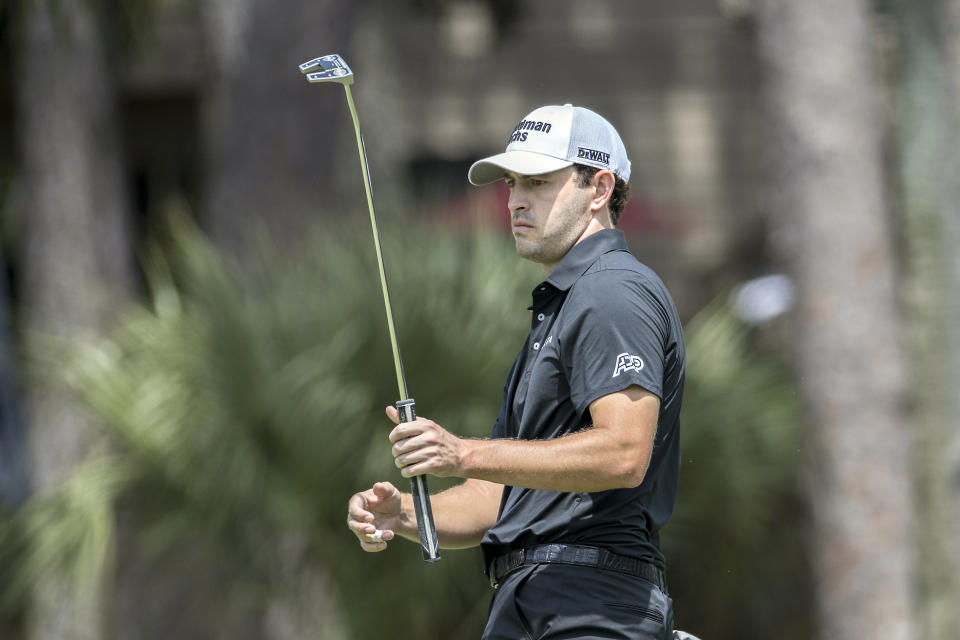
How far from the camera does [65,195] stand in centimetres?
950

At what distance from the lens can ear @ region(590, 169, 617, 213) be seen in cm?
318

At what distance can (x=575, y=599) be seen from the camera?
291cm

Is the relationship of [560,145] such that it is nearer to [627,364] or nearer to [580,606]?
[627,364]

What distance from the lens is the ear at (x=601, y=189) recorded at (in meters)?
3.18

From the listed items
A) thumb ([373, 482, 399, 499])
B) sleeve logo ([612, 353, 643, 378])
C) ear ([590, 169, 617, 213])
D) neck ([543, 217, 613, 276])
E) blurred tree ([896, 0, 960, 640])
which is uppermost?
ear ([590, 169, 617, 213])

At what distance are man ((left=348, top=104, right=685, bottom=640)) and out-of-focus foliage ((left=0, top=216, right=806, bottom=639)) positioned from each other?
12.1ft

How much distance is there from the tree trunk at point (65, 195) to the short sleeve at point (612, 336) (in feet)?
21.0

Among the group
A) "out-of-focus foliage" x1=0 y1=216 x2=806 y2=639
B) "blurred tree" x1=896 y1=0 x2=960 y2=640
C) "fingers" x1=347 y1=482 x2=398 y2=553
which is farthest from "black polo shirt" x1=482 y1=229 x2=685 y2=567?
"out-of-focus foliage" x1=0 y1=216 x2=806 y2=639

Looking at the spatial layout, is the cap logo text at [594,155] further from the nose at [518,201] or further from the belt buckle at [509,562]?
the belt buckle at [509,562]

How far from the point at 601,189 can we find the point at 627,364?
0.55 m

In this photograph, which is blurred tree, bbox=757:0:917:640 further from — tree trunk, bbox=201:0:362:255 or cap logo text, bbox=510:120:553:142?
cap logo text, bbox=510:120:553:142

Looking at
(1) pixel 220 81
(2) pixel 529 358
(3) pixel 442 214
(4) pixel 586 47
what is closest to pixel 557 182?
(2) pixel 529 358

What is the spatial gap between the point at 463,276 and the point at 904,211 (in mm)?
2304

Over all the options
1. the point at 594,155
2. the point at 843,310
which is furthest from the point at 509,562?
the point at 843,310
